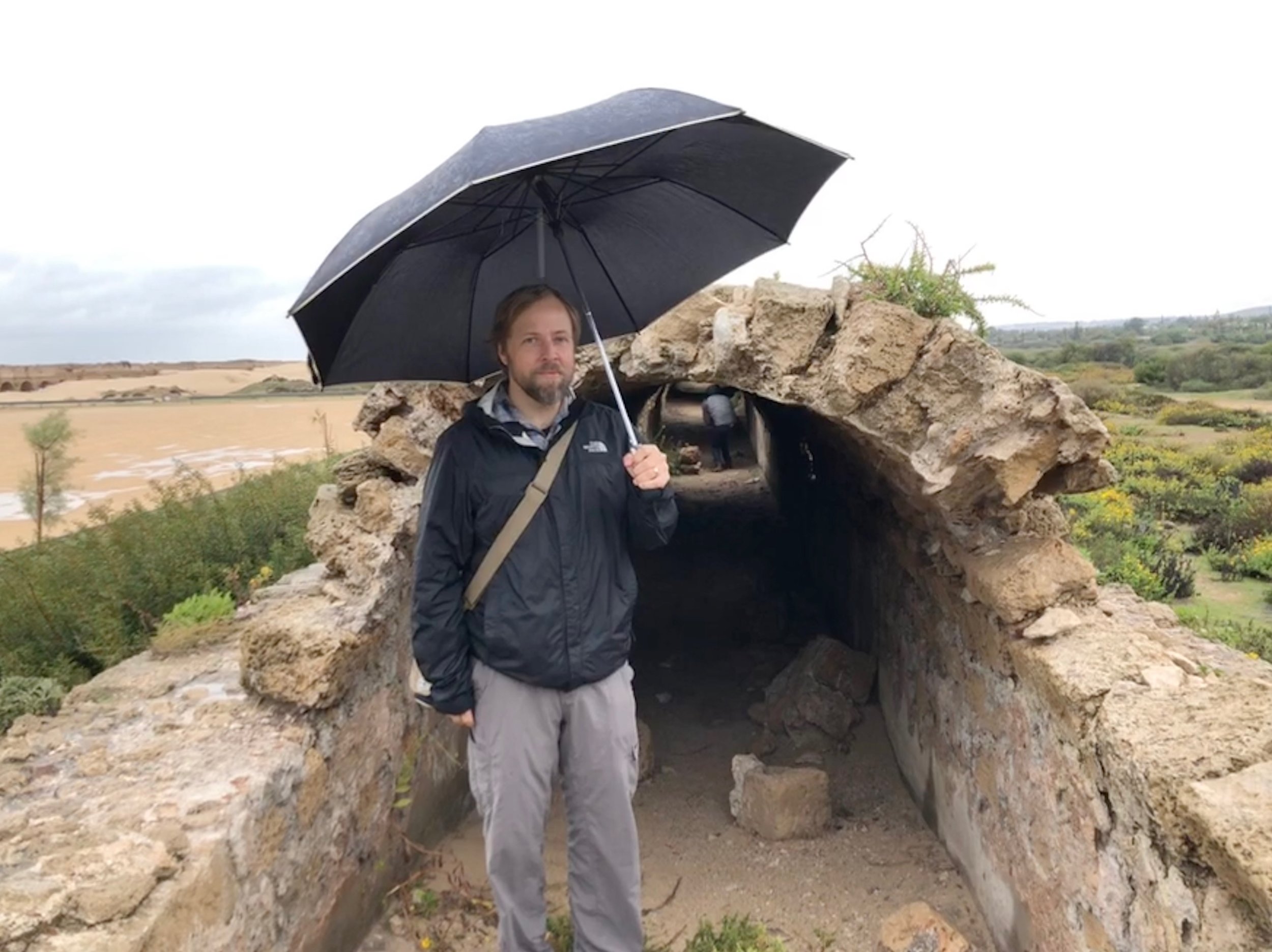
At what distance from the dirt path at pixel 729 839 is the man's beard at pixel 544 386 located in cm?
255

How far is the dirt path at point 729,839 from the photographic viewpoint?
418 cm

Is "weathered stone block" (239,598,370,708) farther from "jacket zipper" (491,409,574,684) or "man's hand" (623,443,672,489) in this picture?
"man's hand" (623,443,672,489)

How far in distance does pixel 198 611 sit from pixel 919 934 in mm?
3882

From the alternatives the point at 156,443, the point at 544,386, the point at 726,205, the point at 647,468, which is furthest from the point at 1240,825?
the point at 156,443

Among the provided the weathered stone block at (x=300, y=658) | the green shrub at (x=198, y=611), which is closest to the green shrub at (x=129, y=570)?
the green shrub at (x=198, y=611)

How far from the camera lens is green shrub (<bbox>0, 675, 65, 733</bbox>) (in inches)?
148

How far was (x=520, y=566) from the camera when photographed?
2.76m

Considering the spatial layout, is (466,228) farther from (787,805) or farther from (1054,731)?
(787,805)

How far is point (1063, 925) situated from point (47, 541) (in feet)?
26.0

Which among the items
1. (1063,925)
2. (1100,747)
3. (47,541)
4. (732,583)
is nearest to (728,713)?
(732,583)

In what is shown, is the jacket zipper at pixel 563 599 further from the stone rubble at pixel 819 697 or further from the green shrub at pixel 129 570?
the stone rubble at pixel 819 697

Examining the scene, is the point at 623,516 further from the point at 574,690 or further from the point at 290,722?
the point at 290,722

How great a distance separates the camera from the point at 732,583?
31.7ft

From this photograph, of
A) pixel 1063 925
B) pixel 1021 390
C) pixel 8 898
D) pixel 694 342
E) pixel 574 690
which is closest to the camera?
pixel 8 898
